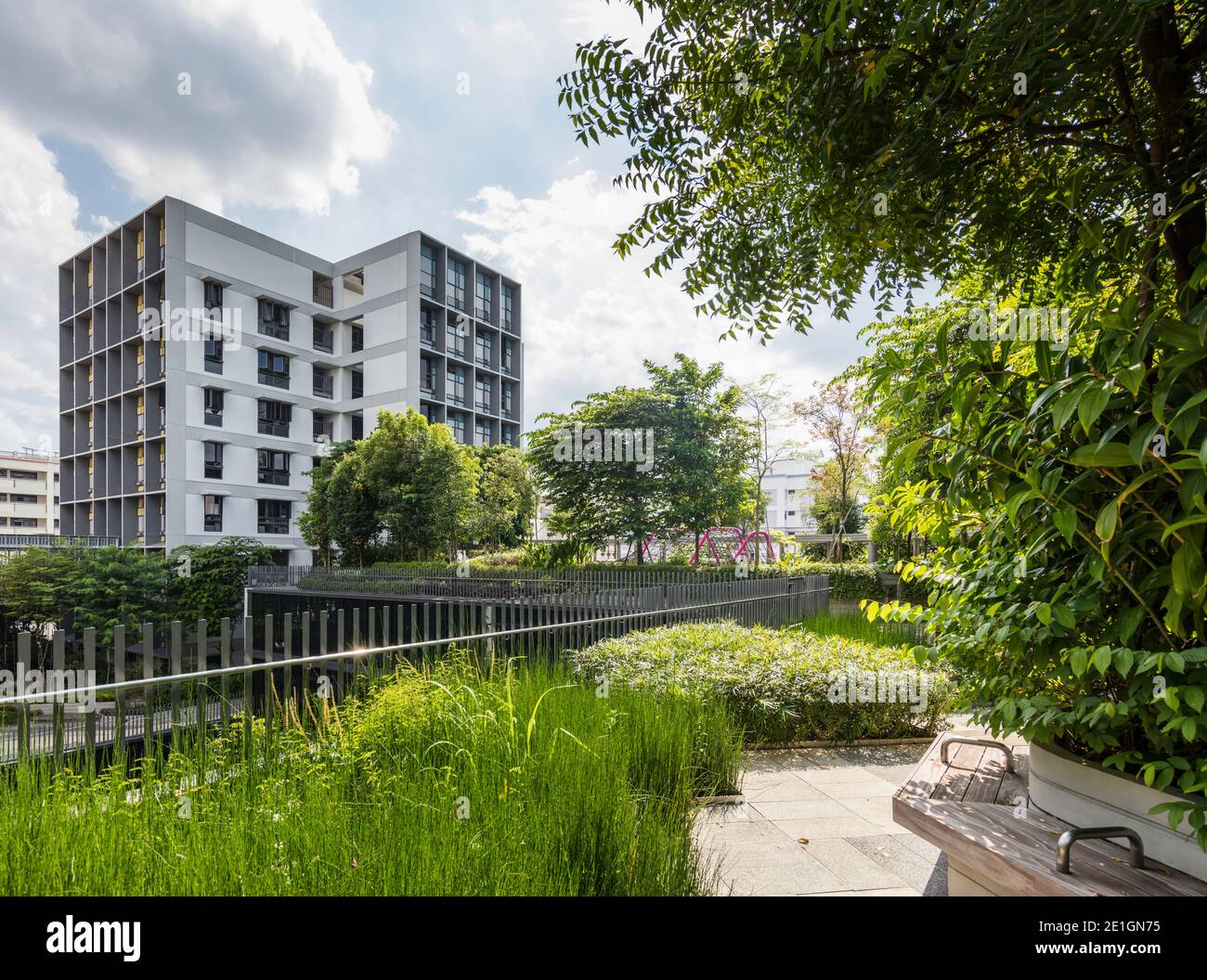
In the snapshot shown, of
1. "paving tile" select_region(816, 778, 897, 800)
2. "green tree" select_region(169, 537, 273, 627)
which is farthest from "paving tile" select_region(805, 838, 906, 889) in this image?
"green tree" select_region(169, 537, 273, 627)

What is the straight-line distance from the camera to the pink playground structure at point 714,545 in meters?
20.5

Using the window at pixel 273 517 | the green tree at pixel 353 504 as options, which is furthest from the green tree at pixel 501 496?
the window at pixel 273 517

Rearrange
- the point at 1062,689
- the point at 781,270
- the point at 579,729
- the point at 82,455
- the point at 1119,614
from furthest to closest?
the point at 82,455, the point at 781,270, the point at 579,729, the point at 1062,689, the point at 1119,614

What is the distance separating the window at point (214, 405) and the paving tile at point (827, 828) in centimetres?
3665

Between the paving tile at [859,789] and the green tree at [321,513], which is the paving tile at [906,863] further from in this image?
the green tree at [321,513]

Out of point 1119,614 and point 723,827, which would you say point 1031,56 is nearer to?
point 1119,614

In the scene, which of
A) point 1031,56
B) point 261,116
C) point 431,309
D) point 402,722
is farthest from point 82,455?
point 1031,56

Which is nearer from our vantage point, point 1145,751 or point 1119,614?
point 1119,614

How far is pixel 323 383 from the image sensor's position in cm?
3916

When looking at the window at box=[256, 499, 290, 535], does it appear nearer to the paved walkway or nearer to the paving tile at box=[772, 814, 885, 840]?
the paved walkway

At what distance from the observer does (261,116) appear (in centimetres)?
941

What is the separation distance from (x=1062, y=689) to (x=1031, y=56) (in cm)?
232

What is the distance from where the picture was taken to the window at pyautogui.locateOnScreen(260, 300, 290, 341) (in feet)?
115

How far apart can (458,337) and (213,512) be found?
59.7ft
